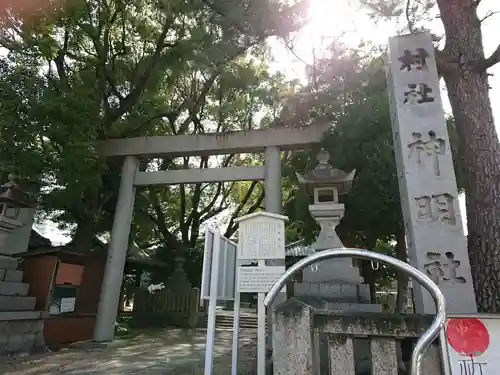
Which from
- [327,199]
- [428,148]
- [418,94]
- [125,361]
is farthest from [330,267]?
[125,361]

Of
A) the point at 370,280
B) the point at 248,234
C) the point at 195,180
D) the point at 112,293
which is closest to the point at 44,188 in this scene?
the point at 112,293

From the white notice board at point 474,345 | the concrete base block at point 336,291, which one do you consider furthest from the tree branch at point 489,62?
the concrete base block at point 336,291

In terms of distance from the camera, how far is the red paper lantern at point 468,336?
2738 mm

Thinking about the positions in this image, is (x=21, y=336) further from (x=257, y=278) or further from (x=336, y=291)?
(x=336, y=291)

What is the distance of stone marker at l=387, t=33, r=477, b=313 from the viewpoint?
3855 millimetres

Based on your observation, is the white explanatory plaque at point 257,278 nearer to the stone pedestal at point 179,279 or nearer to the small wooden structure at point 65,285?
the small wooden structure at point 65,285

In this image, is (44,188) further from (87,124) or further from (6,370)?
(6,370)

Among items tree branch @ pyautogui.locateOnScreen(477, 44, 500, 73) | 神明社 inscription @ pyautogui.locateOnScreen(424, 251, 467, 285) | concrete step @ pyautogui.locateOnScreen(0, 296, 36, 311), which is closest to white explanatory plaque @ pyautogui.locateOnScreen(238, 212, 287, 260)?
神明社 inscription @ pyautogui.locateOnScreen(424, 251, 467, 285)

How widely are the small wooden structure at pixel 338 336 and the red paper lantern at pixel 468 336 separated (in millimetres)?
766

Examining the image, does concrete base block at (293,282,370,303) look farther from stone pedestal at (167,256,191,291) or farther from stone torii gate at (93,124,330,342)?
stone pedestal at (167,256,191,291)

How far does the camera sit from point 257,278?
165 inches

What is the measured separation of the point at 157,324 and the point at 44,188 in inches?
268

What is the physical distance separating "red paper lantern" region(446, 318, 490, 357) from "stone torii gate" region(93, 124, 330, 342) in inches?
224

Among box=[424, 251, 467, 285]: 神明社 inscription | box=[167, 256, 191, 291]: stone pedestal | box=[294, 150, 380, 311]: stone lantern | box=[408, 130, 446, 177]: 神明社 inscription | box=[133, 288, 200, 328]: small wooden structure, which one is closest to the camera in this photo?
box=[424, 251, 467, 285]: 神明社 inscription
